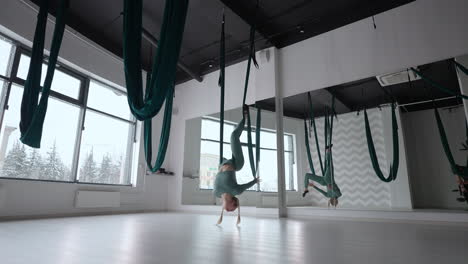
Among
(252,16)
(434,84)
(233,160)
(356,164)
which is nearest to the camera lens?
(233,160)

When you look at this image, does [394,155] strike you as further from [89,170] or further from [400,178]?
[89,170]

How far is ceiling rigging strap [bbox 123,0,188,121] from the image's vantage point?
2.60 m

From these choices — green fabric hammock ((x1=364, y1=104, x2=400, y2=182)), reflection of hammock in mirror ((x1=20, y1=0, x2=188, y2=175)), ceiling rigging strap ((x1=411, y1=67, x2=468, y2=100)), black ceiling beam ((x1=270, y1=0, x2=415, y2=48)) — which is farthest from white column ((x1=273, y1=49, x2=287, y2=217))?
reflection of hammock in mirror ((x1=20, y1=0, x2=188, y2=175))

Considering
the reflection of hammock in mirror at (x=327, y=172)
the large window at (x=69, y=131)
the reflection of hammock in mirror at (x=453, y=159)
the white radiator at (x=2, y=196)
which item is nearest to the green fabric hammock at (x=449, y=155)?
the reflection of hammock in mirror at (x=453, y=159)

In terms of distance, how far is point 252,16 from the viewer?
4.81 m

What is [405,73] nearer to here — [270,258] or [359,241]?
[359,241]

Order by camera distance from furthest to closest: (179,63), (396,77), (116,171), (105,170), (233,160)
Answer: (179,63) < (116,171) < (105,170) < (396,77) < (233,160)

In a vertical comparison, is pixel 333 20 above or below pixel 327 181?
above

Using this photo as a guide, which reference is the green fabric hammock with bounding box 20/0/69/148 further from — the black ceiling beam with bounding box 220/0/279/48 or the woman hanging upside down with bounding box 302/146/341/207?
the woman hanging upside down with bounding box 302/146/341/207

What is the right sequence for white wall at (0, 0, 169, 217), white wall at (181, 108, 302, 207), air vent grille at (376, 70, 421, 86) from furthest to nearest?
white wall at (181, 108, 302, 207) → air vent grille at (376, 70, 421, 86) → white wall at (0, 0, 169, 217)

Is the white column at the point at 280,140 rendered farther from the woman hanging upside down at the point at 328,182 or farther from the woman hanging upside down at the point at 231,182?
the woman hanging upside down at the point at 231,182

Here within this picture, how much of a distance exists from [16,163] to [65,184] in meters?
0.79

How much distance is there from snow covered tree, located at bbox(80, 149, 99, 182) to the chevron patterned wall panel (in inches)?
165

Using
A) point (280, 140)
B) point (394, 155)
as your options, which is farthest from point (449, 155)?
point (280, 140)
